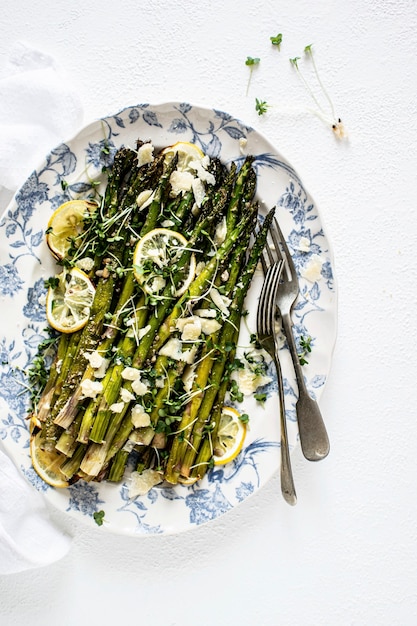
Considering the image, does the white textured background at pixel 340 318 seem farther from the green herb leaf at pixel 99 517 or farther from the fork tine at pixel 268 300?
the fork tine at pixel 268 300

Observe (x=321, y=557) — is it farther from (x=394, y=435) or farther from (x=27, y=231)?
(x=27, y=231)

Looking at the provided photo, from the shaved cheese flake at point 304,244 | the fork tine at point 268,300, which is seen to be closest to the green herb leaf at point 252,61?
the shaved cheese flake at point 304,244

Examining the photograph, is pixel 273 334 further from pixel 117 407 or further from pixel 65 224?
pixel 65 224

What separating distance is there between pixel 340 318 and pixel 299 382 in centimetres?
45

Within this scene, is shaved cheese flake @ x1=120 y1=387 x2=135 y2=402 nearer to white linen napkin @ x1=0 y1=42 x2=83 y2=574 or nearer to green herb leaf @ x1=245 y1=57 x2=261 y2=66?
white linen napkin @ x1=0 y1=42 x2=83 y2=574

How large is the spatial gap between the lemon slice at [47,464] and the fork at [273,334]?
0.97 meters

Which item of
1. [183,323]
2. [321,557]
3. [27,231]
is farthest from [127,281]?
[321,557]

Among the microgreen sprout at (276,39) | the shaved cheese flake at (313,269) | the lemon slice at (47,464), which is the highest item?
the microgreen sprout at (276,39)

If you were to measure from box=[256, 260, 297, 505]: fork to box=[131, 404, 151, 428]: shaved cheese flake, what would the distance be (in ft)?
1.95

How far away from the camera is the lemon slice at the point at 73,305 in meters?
2.61

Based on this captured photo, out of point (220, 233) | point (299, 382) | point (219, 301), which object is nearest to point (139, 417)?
point (219, 301)

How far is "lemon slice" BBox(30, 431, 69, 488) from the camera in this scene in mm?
2650

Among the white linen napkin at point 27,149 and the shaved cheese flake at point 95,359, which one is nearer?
the shaved cheese flake at point 95,359

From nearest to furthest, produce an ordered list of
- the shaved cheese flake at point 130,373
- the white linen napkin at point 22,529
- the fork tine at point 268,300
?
1. the shaved cheese flake at point 130,373
2. the fork tine at point 268,300
3. the white linen napkin at point 22,529
